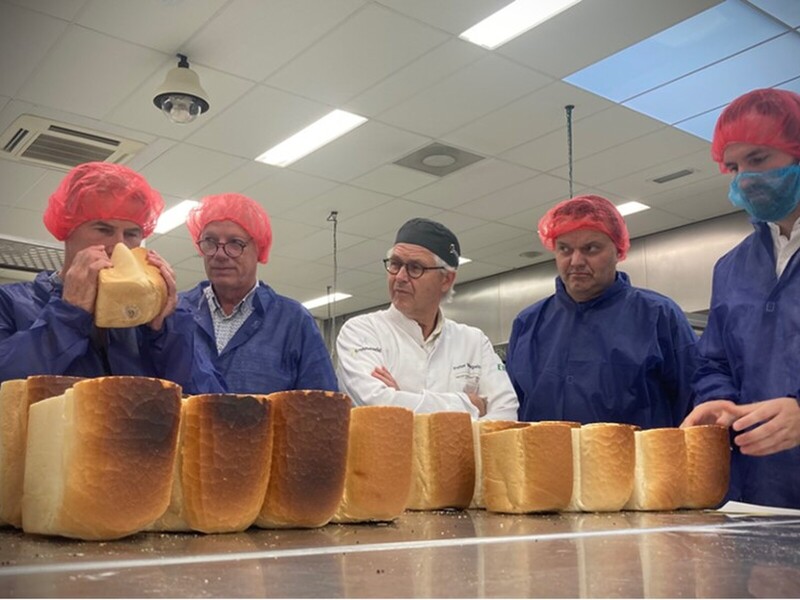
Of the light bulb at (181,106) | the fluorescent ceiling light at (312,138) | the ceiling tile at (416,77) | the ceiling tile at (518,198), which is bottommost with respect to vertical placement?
the light bulb at (181,106)

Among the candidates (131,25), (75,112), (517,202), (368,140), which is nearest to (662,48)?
(368,140)

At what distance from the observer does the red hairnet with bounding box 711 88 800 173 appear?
157cm

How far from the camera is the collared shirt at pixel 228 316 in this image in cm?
189

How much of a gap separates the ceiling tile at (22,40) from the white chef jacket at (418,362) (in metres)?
2.53

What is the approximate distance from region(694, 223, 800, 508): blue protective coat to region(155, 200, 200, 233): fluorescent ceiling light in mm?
4827

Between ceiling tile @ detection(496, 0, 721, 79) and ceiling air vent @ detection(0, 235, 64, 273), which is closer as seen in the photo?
ceiling air vent @ detection(0, 235, 64, 273)

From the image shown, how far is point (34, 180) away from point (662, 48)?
4216 mm

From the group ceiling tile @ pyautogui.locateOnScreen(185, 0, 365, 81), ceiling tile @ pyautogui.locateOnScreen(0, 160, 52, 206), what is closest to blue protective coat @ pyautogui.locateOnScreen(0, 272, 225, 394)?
ceiling tile @ pyautogui.locateOnScreen(185, 0, 365, 81)

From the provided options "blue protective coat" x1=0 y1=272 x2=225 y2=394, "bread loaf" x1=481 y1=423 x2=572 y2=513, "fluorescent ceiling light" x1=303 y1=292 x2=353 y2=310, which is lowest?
"bread loaf" x1=481 y1=423 x2=572 y2=513

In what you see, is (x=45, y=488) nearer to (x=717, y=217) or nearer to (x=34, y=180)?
(x=34, y=180)

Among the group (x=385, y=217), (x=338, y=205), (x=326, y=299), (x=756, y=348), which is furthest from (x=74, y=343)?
(x=326, y=299)

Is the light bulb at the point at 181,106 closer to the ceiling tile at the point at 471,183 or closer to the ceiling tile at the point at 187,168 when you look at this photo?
the ceiling tile at the point at 187,168

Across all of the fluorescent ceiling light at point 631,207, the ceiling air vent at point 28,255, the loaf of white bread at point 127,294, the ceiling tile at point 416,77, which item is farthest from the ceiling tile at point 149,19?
the fluorescent ceiling light at point 631,207

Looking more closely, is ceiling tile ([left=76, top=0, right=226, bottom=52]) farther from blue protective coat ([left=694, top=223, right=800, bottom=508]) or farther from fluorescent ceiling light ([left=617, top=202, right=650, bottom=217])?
fluorescent ceiling light ([left=617, top=202, right=650, bottom=217])
